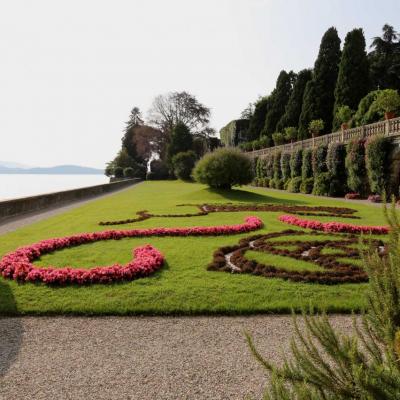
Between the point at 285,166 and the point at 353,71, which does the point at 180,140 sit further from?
the point at 353,71

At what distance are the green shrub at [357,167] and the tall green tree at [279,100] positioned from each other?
87.9 feet

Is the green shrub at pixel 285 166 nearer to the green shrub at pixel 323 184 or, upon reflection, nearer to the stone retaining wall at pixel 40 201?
the green shrub at pixel 323 184

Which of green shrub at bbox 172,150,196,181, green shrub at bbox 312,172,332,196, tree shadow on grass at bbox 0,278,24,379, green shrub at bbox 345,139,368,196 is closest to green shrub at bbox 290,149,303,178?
green shrub at bbox 312,172,332,196

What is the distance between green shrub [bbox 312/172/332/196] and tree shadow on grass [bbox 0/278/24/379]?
22526mm

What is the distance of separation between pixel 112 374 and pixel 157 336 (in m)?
0.92

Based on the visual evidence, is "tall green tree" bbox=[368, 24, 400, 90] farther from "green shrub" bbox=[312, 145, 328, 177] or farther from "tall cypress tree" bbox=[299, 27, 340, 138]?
"green shrub" bbox=[312, 145, 328, 177]

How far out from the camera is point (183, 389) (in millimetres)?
3250

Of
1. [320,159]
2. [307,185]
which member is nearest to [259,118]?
[307,185]

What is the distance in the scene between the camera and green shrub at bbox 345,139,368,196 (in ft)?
73.9

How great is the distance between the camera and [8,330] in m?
4.57

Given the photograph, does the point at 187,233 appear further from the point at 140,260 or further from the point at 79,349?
the point at 79,349

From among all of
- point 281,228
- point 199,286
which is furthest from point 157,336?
point 281,228

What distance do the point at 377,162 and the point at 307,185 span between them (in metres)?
7.94

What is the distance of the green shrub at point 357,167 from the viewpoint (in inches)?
887
